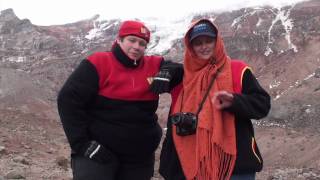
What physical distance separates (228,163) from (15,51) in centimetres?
6515

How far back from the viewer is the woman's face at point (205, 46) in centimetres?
360

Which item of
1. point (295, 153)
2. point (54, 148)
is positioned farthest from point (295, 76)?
point (54, 148)

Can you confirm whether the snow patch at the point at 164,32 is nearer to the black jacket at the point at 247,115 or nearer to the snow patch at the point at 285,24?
the snow patch at the point at 285,24

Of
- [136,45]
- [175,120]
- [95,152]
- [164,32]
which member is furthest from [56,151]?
[164,32]

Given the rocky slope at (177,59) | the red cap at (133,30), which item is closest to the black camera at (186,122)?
the red cap at (133,30)

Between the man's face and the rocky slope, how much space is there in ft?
21.5

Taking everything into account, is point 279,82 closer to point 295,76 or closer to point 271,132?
point 295,76

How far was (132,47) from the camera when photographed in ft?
12.9

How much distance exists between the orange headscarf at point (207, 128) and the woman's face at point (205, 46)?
0.03m

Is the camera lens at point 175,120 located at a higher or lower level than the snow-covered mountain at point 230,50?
higher

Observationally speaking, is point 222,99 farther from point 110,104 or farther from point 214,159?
point 110,104

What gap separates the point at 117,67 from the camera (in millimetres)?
3934

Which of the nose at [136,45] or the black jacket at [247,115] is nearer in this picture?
the black jacket at [247,115]

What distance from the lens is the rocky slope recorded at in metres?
15.4
